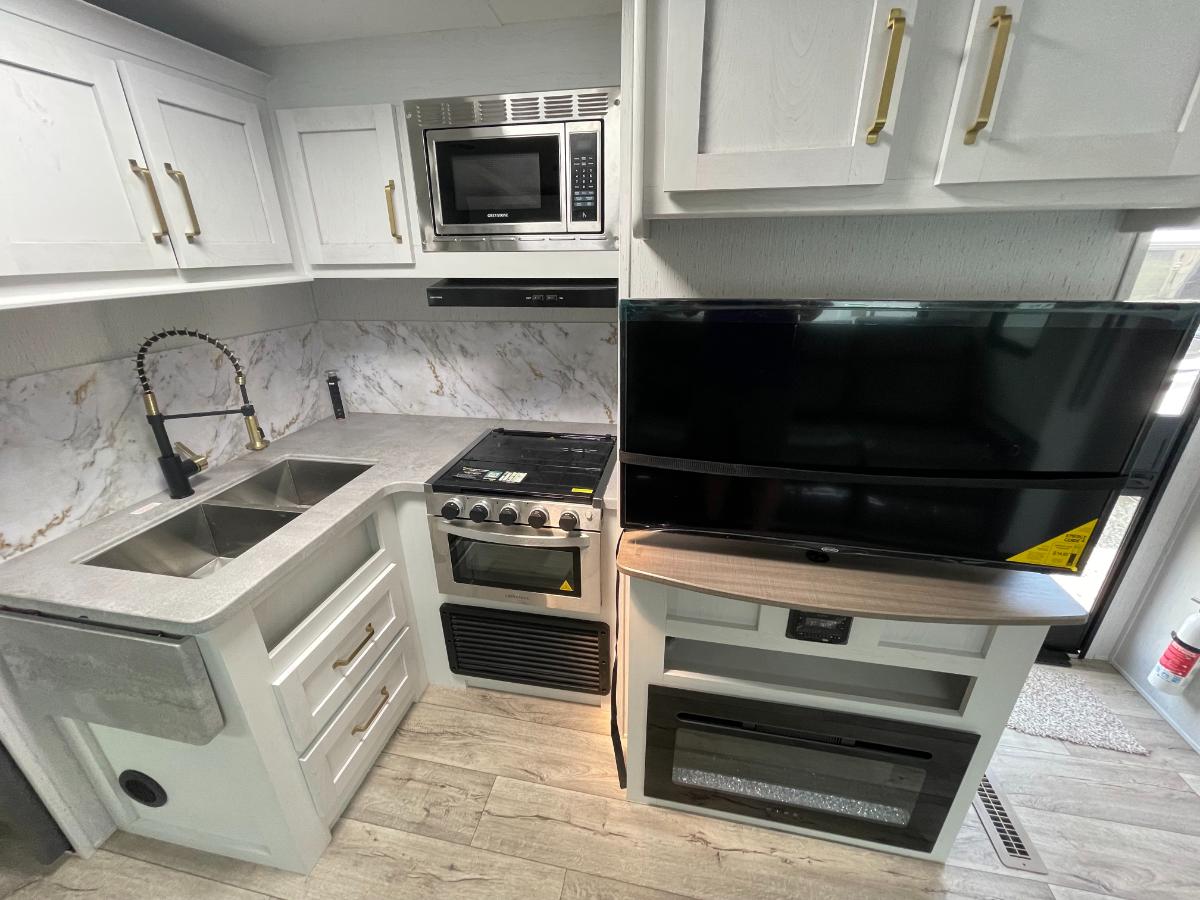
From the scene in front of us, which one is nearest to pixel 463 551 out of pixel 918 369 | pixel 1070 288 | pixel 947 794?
pixel 918 369

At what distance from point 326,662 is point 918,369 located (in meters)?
1.69

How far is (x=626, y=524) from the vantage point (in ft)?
4.03

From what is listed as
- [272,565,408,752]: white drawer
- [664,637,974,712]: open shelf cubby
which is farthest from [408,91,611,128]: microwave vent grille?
[664,637,974,712]: open shelf cubby

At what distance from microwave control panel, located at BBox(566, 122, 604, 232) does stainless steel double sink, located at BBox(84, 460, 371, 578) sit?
117 cm

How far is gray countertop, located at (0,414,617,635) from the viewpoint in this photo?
1038mm

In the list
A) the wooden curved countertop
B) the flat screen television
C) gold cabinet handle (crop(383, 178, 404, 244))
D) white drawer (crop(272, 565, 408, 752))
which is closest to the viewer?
the flat screen television

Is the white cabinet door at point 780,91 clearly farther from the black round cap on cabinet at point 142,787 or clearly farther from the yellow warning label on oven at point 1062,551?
the black round cap on cabinet at point 142,787

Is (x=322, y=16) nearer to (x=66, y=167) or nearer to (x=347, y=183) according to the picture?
(x=347, y=183)

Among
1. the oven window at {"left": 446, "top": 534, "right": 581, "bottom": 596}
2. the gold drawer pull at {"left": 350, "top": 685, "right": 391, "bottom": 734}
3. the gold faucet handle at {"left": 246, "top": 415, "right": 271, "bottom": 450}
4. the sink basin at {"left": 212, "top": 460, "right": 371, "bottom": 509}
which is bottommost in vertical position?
the gold drawer pull at {"left": 350, "top": 685, "right": 391, "bottom": 734}

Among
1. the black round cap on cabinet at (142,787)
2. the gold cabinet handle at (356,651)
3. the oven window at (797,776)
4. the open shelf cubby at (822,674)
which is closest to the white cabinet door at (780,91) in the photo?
the open shelf cubby at (822,674)

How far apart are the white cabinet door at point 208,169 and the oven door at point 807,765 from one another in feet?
6.06

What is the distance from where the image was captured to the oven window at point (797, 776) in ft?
4.35

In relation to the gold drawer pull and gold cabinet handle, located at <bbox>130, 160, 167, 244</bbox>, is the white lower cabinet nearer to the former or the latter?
the gold drawer pull

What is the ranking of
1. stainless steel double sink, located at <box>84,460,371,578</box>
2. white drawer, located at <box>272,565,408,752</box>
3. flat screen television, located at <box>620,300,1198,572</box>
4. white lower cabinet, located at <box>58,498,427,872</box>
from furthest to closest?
1. stainless steel double sink, located at <box>84,460,371,578</box>
2. white drawer, located at <box>272,565,408,752</box>
3. white lower cabinet, located at <box>58,498,427,872</box>
4. flat screen television, located at <box>620,300,1198,572</box>
